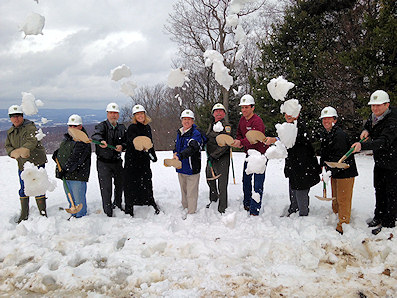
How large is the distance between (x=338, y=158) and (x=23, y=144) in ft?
15.7

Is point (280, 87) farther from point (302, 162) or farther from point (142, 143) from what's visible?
point (142, 143)

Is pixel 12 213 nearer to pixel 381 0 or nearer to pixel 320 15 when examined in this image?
pixel 381 0

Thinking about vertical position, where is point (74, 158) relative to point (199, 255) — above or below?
above

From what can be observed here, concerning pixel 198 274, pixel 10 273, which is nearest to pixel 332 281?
pixel 198 274

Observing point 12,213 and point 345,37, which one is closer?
point 12,213

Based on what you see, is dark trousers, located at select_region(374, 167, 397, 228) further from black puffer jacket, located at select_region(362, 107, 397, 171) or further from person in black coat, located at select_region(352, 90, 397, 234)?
black puffer jacket, located at select_region(362, 107, 397, 171)

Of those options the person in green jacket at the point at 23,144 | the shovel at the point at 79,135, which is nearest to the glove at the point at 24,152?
the person in green jacket at the point at 23,144

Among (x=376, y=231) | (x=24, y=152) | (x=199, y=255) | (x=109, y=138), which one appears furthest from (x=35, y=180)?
(x=376, y=231)

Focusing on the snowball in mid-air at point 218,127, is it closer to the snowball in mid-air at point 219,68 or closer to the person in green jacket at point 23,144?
the snowball in mid-air at point 219,68

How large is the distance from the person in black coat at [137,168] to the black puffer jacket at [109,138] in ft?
0.56

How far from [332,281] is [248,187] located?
211 centimetres

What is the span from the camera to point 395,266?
3445mm

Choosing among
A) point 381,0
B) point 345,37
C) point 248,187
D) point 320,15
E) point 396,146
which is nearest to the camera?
point 396,146

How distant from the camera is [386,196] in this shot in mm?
4125
